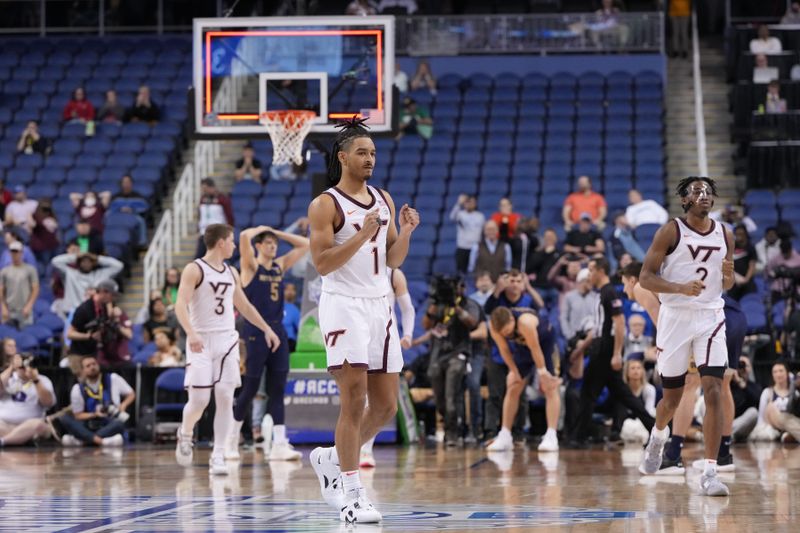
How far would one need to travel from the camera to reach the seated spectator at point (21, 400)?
50.1 feet

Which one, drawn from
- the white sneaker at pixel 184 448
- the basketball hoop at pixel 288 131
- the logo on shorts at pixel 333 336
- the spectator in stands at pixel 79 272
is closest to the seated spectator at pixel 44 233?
the spectator in stands at pixel 79 272

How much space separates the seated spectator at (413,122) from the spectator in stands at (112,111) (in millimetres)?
4904

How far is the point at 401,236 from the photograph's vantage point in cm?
722

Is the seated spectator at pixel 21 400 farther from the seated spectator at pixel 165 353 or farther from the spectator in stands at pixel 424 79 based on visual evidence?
the spectator in stands at pixel 424 79

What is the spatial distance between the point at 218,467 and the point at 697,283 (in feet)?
13.2

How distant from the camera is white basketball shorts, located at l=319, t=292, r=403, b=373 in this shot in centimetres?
713

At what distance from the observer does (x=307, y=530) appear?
6711mm

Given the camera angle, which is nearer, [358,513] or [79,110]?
[358,513]

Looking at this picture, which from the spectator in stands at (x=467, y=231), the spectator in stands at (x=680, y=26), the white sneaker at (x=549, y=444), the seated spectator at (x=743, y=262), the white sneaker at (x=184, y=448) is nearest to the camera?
the white sneaker at (x=184, y=448)

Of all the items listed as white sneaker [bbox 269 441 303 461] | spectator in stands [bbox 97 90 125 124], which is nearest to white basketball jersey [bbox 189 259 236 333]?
white sneaker [bbox 269 441 303 461]

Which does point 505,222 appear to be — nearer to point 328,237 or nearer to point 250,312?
point 250,312

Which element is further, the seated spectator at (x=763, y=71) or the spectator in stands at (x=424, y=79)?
the spectator in stands at (x=424, y=79)

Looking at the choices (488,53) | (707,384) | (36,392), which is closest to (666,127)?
(488,53)

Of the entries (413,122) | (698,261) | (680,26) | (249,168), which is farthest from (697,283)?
(680,26)
